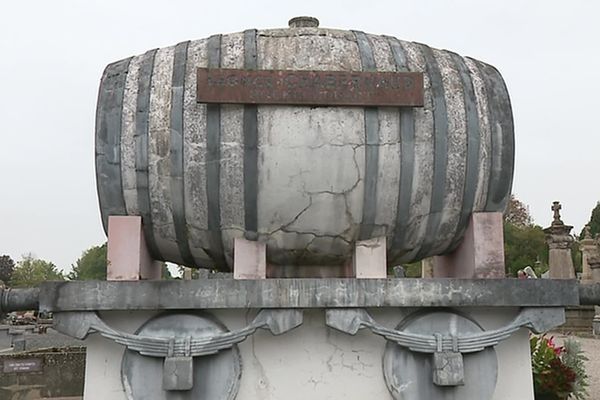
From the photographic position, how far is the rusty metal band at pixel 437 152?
452 centimetres

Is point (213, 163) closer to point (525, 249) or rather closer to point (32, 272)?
point (525, 249)

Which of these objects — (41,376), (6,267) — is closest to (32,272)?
(6,267)

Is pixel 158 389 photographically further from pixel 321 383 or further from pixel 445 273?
pixel 445 273

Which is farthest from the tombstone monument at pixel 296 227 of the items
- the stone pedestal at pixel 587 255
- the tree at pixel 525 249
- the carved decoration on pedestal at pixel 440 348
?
the tree at pixel 525 249

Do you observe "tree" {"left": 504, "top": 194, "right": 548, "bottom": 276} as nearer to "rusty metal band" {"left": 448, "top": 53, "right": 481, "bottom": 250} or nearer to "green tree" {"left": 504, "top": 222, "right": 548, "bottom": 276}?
"green tree" {"left": 504, "top": 222, "right": 548, "bottom": 276}

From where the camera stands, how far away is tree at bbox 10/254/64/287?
56.0 m

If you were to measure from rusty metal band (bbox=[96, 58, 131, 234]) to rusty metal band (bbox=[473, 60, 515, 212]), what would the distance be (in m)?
2.68

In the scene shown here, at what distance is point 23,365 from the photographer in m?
11.2

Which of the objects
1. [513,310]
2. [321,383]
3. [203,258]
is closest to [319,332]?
[321,383]

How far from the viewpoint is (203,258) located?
15.6ft

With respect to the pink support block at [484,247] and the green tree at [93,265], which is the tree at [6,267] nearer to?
the green tree at [93,265]

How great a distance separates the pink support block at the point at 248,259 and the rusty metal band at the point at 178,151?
0.40 meters

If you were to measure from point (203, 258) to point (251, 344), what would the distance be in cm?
79

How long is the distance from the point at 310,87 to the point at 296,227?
0.98 metres
